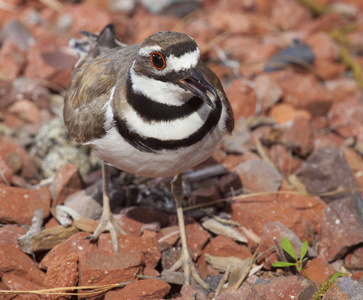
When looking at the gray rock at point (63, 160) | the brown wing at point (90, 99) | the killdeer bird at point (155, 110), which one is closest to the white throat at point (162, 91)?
the killdeer bird at point (155, 110)

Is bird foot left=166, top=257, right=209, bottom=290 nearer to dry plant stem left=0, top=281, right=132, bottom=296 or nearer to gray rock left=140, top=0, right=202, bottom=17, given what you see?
dry plant stem left=0, top=281, right=132, bottom=296

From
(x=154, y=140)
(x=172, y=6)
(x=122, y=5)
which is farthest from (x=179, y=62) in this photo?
(x=122, y=5)

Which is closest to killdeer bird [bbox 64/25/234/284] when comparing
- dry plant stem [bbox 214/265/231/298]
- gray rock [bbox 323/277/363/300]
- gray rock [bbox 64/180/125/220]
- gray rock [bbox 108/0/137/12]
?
dry plant stem [bbox 214/265/231/298]

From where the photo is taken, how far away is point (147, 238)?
402cm

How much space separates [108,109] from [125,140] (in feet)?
0.93

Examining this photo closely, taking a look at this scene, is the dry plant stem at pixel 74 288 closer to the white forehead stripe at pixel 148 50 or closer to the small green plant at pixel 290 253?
the small green plant at pixel 290 253

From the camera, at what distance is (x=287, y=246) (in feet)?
11.9

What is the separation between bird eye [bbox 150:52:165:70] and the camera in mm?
3139

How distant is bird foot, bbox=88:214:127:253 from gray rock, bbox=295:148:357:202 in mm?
1892

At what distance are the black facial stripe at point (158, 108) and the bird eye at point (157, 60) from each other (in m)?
0.23

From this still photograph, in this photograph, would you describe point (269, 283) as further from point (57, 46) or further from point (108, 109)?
point (57, 46)

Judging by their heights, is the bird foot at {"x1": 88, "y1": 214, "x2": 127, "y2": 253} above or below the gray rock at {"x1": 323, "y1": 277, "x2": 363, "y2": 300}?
below

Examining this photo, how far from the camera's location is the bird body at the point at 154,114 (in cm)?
316

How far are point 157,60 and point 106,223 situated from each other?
5.29 feet
